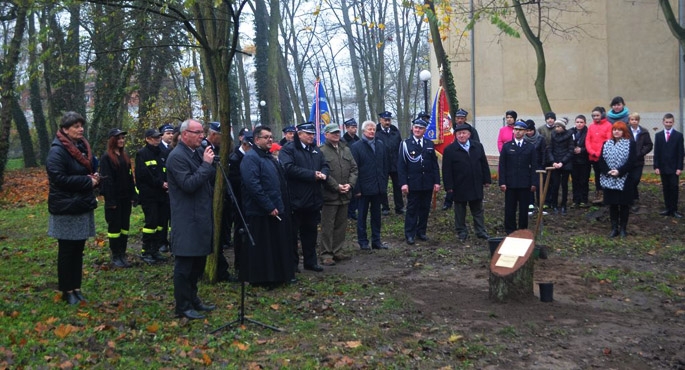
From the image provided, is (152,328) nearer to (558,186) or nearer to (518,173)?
(518,173)

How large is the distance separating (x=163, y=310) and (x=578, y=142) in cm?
1016

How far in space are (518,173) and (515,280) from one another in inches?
184

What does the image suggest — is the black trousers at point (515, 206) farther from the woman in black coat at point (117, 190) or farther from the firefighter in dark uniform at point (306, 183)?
the woman in black coat at point (117, 190)

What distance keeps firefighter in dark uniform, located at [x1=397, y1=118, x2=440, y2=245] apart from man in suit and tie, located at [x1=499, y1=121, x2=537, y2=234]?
1252mm

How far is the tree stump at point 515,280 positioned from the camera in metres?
8.21

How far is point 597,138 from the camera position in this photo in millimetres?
14719

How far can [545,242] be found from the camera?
12398 mm

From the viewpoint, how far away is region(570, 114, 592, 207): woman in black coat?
15.1 meters

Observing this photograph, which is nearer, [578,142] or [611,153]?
[611,153]

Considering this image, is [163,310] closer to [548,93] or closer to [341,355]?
[341,355]

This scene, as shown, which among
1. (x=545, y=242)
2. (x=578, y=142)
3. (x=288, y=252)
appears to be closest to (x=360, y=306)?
(x=288, y=252)

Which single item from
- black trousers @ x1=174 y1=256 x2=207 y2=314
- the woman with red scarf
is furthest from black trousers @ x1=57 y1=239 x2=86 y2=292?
black trousers @ x1=174 y1=256 x2=207 y2=314

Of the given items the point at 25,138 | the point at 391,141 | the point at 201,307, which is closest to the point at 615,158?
the point at 391,141

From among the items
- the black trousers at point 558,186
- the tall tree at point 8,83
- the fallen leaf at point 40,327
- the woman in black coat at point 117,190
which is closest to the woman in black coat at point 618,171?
the black trousers at point 558,186
